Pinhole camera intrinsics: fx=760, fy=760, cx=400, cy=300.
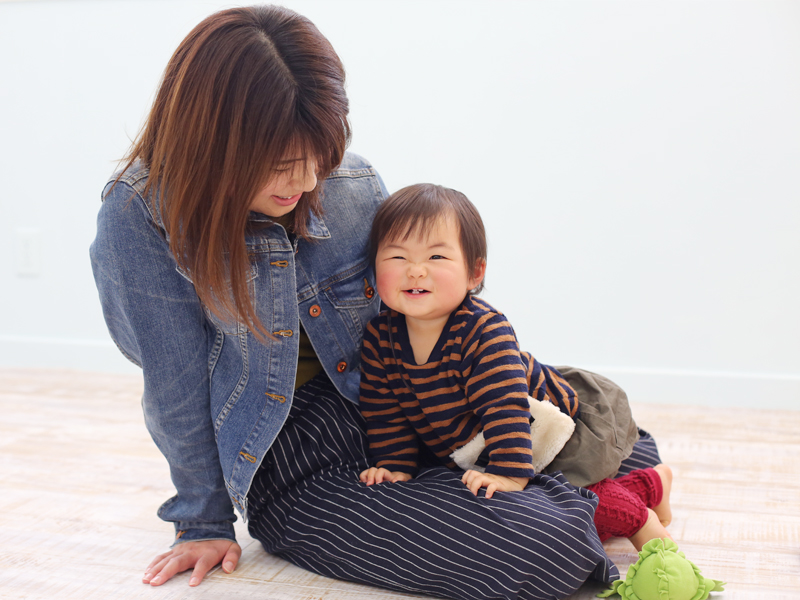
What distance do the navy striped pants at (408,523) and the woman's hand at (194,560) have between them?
0.16ft

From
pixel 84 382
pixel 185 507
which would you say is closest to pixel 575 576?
pixel 185 507

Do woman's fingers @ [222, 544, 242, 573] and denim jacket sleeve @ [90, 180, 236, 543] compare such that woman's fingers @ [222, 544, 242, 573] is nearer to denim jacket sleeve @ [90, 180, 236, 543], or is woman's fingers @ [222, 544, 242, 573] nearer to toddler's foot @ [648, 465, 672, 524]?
denim jacket sleeve @ [90, 180, 236, 543]

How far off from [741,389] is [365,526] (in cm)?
130

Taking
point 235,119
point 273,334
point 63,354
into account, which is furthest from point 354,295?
point 63,354

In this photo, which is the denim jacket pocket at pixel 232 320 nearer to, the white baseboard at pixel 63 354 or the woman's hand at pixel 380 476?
the woman's hand at pixel 380 476

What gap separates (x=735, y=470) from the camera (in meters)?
1.41

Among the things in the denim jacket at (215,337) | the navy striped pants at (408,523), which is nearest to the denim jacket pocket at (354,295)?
the denim jacket at (215,337)

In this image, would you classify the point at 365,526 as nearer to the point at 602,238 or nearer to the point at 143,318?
the point at 143,318

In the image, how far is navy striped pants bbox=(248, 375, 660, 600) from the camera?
2.90ft

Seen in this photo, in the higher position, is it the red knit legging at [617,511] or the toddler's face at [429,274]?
the toddler's face at [429,274]

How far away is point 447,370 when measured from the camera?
39.3 inches

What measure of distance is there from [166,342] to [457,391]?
0.39 meters

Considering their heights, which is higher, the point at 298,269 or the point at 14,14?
the point at 14,14

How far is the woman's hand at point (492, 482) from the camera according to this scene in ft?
3.04
